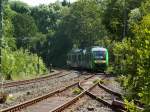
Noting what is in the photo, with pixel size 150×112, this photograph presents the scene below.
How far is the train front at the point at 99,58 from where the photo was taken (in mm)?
61500

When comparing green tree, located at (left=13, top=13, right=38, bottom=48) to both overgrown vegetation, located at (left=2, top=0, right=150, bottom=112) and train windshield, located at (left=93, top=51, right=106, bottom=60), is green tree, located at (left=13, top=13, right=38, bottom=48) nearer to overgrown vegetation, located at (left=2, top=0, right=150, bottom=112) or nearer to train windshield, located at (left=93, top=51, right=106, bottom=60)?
overgrown vegetation, located at (left=2, top=0, right=150, bottom=112)

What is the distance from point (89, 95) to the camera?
26.7 metres

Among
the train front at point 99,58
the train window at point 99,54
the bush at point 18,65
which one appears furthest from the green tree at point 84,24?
the train window at point 99,54

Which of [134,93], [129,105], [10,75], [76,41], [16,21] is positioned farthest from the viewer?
[16,21]

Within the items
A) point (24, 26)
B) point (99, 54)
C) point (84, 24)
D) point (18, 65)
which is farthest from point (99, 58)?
point (24, 26)

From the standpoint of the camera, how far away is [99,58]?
62.2 meters

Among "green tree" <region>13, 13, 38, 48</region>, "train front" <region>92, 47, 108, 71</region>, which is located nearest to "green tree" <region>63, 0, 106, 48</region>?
"green tree" <region>13, 13, 38, 48</region>

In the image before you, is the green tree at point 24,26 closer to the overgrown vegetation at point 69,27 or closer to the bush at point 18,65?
the overgrown vegetation at point 69,27

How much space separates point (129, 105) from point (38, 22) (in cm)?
15140

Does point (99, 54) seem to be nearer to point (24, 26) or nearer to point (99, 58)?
point (99, 58)

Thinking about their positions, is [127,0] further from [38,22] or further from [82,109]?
[38,22]

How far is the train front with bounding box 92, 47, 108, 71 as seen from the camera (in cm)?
6150

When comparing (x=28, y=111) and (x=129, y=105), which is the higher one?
(x=129, y=105)

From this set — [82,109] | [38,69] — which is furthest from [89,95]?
[38,69]
